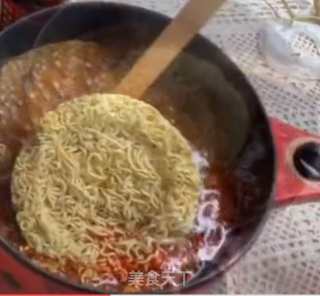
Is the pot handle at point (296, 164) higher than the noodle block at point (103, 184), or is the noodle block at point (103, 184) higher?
the pot handle at point (296, 164)

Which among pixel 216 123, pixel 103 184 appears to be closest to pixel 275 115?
pixel 216 123

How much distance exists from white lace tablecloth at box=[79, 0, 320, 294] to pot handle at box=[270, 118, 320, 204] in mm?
51

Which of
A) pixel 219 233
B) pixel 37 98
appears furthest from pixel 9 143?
pixel 219 233

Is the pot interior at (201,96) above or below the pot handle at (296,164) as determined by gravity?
below

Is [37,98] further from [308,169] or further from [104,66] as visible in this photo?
[308,169]

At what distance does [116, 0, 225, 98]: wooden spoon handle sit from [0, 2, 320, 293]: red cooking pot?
0.02 m

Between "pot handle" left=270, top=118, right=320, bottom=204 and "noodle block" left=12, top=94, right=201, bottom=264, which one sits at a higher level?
"pot handle" left=270, top=118, right=320, bottom=204

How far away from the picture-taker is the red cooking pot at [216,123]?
0.45 meters

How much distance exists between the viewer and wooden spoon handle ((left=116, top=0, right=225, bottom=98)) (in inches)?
18.6

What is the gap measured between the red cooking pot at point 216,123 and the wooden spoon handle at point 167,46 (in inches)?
0.7

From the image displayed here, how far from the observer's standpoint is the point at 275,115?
0.59m

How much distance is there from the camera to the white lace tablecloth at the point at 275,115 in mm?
485

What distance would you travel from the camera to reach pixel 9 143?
51 centimetres

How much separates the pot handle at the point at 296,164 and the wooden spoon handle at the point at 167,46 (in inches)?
3.1
